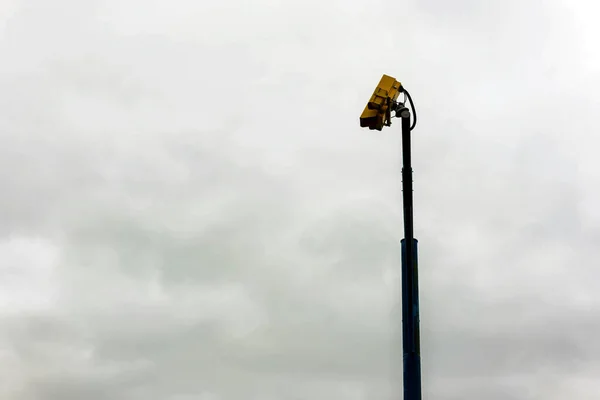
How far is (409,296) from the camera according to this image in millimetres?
30531

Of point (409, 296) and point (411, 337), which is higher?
point (409, 296)

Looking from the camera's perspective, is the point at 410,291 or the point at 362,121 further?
the point at 362,121

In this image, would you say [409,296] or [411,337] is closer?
[411,337]

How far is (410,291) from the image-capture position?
3064 cm

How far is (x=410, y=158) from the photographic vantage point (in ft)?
107

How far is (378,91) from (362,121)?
1544 mm

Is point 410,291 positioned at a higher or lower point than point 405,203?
lower

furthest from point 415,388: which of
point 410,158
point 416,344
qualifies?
point 410,158

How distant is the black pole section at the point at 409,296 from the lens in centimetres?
3003

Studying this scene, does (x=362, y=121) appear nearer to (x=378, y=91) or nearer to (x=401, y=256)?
(x=378, y=91)

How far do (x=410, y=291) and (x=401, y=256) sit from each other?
1.81 meters

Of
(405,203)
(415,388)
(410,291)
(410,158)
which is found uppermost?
(410,158)

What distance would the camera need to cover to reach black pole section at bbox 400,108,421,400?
98.5 ft

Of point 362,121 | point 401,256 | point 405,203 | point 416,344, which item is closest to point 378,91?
point 362,121
